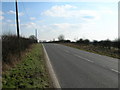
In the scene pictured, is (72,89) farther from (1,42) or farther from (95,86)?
(1,42)

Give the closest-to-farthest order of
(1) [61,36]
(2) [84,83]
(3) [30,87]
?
(3) [30,87] → (2) [84,83] → (1) [61,36]

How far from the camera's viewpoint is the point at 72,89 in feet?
20.3

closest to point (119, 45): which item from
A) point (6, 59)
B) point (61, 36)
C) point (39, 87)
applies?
point (6, 59)

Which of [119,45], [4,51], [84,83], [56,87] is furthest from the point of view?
[119,45]

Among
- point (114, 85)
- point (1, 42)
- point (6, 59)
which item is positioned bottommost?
point (114, 85)

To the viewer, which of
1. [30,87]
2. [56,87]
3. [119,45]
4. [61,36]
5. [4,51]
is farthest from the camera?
[61,36]

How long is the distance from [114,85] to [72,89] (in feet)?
6.73

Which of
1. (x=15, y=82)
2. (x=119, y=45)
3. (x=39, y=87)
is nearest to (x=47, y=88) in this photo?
(x=39, y=87)

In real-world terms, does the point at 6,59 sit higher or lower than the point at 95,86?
higher

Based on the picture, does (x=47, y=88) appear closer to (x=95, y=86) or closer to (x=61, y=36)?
(x=95, y=86)

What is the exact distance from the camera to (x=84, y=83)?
7129mm

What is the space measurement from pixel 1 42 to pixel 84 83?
6.62 m

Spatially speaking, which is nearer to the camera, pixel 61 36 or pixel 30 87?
pixel 30 87

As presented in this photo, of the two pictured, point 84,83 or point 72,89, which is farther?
point 84,83
